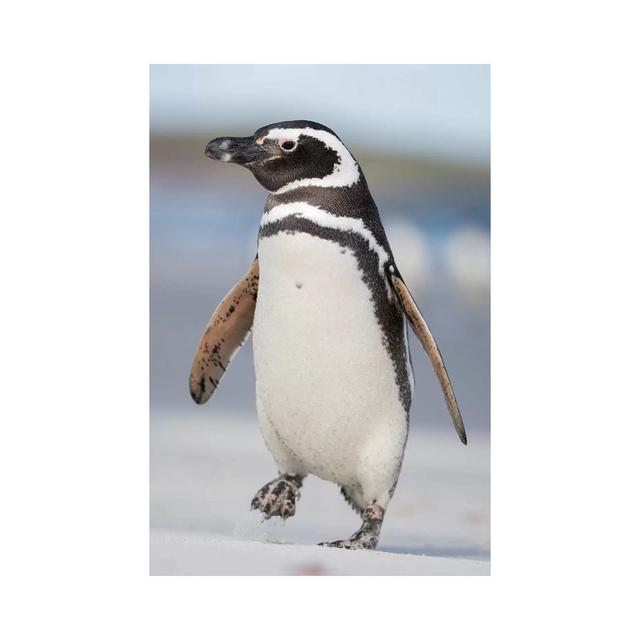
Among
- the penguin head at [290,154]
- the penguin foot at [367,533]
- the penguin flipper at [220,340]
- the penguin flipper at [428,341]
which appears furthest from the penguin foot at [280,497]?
the penguin head at [290,154]

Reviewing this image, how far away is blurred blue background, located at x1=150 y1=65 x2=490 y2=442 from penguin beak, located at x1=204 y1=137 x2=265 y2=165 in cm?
24

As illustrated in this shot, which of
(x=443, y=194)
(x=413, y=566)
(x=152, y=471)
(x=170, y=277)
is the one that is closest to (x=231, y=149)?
(x=170, y=277)

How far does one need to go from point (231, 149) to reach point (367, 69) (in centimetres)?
50

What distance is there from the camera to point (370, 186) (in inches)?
156

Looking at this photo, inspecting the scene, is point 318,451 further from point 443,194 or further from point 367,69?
point 367,69

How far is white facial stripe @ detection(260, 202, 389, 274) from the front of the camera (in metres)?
3.59

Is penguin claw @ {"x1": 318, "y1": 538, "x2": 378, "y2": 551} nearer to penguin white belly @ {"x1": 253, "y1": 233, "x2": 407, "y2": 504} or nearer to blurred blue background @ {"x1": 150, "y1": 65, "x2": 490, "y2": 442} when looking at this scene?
penguin white belly @ {"x1": 253, "y1": 233, "x2": 407, "y2": 504}

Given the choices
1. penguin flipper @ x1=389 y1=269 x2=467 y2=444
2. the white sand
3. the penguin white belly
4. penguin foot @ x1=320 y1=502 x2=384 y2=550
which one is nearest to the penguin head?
the penguin white belly

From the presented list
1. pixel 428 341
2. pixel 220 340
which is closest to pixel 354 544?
pixel 428 341

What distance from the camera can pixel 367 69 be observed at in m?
3.85

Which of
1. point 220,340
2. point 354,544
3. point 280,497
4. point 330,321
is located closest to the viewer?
point 330,321

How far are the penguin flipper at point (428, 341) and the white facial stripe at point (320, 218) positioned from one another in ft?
0.24

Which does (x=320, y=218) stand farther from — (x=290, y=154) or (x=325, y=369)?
(x=325, y=369)

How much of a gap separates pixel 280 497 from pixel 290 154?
985 millimetres
